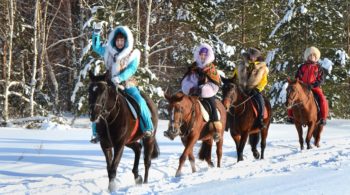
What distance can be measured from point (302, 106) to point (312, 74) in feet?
4.27

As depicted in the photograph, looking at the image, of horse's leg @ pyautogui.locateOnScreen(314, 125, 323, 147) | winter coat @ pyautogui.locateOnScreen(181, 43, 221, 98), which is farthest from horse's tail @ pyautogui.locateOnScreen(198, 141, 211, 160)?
horse's leg @ pyautogui.locateOnScreen(314, 125, 323, 147)

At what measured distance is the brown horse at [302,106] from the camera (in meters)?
12.1

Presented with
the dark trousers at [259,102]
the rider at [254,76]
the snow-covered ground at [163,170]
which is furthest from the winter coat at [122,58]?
the dark trousers at [259,102]

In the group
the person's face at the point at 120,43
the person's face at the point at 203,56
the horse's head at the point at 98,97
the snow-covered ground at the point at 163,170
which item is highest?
the person's face at the point at 120,43

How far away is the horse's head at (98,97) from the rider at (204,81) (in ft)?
9.09

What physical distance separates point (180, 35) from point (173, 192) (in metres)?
18.5

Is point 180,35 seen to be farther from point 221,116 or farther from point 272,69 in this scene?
point 221,116

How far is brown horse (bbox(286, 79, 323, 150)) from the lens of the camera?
39.7 ft

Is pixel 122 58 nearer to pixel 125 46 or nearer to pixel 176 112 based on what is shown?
pixel 125 46

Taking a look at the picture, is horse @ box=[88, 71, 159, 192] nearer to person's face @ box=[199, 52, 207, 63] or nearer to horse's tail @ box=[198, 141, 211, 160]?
horse's tail @ box=[198, 141, 211, 160]

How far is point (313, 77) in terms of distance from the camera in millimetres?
13375

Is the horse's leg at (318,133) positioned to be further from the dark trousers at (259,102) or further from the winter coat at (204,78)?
the winter coat at (204,78)

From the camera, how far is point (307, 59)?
540 inches

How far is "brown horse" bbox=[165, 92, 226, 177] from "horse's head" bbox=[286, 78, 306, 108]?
7.81 ft
